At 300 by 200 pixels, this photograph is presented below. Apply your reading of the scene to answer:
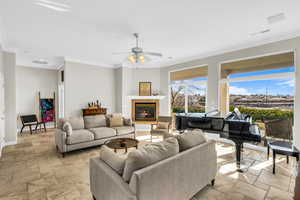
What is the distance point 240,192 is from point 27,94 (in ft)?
26.0

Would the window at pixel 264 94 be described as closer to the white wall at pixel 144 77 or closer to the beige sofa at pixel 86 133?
the white wall at pixel 144 77

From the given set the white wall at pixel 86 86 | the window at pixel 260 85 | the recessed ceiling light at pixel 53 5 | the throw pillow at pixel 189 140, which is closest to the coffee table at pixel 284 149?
the window at pixel 260 85

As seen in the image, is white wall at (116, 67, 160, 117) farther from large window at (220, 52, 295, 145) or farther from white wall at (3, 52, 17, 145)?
white wall at (3, 52, 17, 145)

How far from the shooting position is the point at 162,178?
150 centimetres

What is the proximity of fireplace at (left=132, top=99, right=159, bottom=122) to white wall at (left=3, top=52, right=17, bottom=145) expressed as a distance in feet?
13.1

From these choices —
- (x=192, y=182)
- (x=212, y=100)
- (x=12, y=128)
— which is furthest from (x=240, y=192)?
(x=12, y=128)

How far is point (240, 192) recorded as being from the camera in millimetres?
2225

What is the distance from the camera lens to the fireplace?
641 centimetres

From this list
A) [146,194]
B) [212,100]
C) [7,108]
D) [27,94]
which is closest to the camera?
[146,194]

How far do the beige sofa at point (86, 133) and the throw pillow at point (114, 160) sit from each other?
2174 mm

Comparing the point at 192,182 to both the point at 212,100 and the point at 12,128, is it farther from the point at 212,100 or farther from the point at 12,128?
the point at 12,128

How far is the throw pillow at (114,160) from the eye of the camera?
1566 millimetres

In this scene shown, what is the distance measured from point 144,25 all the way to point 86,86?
3.80m

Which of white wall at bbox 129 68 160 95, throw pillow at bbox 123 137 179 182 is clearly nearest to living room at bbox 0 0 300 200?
throw pillow at bbox 123 137 179 182
